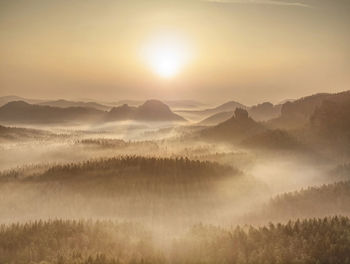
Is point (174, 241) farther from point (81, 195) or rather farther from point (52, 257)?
point (81, 195)

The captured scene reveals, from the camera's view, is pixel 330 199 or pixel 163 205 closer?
pixel 330 199

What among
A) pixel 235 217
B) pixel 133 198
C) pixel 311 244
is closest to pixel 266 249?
pixel 311 244

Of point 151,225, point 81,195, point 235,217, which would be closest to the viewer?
point 151,225

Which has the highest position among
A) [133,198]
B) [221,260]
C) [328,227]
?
[133,198]

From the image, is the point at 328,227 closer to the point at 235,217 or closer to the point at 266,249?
the point at 266,249

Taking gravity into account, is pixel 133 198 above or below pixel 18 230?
above

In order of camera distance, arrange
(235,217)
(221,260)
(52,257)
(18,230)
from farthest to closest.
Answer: (235,217) → (18,230) → (52,257) → (221,260)
